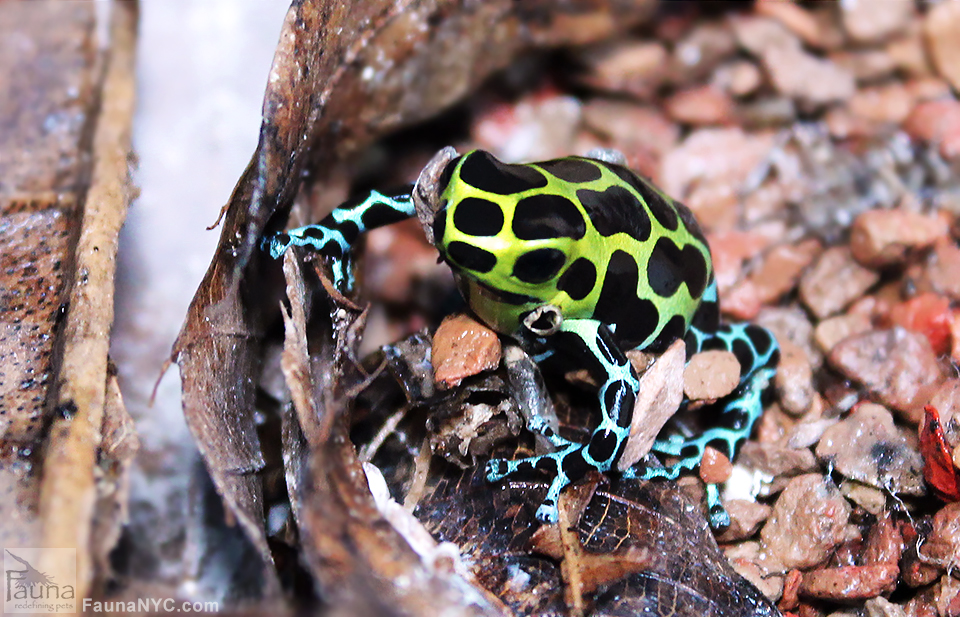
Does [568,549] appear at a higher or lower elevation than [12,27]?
lower

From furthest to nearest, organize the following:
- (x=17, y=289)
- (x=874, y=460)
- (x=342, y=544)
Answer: (x=874, y=460)
(x=17, y=289)
(x=342, y=544)

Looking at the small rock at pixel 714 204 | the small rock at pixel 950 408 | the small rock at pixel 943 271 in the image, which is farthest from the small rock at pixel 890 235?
the small rock at pixel 950 408

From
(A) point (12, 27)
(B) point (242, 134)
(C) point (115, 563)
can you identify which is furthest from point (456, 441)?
(A) point (12, 27)

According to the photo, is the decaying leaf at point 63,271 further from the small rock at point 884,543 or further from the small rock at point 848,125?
the small rock at point 848,125

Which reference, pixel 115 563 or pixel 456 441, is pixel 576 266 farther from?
pixel 115 563

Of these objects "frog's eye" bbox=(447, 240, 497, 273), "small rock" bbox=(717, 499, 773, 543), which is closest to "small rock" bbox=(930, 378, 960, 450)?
"small rock" bbox=(717, 499, 773, 543)

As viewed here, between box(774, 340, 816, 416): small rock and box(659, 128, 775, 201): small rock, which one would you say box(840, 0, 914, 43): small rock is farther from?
box(774, 340, 816, 416): small rock

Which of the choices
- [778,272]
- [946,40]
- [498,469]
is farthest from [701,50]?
[498,469]
